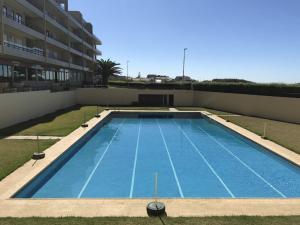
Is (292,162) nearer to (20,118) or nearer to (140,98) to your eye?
(20,118)

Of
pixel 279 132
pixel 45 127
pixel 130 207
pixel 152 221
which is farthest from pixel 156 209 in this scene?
pixel 45 127

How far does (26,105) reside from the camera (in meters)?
27.4

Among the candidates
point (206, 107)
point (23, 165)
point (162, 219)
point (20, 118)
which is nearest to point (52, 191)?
point (23, 165)

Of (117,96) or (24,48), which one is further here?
(117,96)

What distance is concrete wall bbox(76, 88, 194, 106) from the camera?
154 feet

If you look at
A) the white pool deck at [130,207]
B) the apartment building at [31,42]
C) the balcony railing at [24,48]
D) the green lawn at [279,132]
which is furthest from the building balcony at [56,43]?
the white pool deck at [130,207]

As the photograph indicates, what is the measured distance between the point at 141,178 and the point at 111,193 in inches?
84.6

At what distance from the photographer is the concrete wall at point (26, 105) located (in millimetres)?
23312

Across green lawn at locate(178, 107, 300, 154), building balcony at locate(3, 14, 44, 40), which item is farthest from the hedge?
building balcony at locate(3, 14, 44, 40)

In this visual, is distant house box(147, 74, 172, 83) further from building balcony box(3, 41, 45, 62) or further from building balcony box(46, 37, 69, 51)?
building balcony box(3, 41, 45, 62)

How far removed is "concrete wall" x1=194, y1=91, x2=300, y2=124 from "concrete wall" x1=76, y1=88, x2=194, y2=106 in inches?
87.7

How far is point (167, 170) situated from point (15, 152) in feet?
24.5

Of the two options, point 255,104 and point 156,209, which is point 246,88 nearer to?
point 255,104

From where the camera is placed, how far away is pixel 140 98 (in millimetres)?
48031
